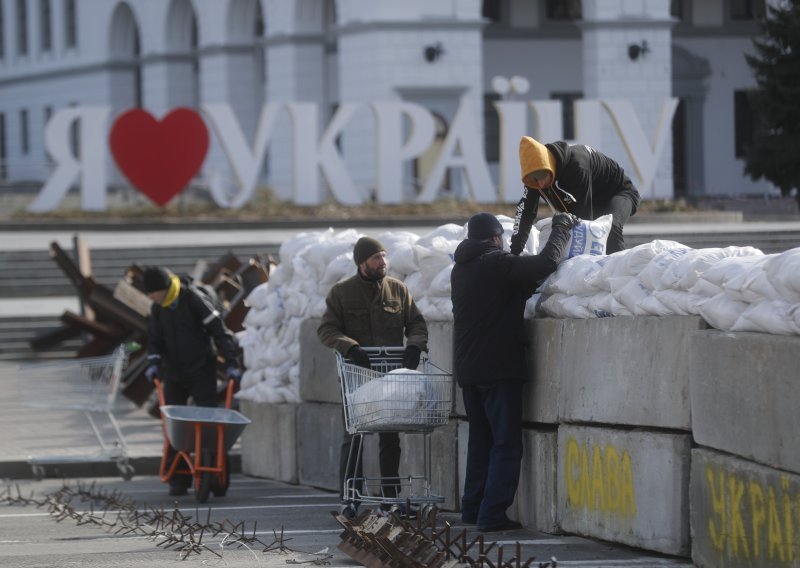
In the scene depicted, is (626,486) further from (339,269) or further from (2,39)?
(2,39)

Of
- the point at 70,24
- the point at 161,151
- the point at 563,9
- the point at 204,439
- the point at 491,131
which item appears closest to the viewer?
the point at 204,439

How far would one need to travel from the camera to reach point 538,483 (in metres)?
9.70

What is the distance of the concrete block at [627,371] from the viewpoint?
8.42 metres

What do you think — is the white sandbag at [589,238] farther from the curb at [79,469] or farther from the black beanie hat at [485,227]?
the curb at [79,469]

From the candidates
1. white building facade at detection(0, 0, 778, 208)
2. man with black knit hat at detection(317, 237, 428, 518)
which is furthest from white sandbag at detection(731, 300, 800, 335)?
white building facade at detection(0, 0, 778, 208)

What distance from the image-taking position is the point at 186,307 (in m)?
13.0

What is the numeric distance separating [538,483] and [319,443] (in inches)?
134

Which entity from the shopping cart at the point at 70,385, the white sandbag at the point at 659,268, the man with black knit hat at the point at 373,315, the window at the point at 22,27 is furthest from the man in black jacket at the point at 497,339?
the window at the point at 22,27

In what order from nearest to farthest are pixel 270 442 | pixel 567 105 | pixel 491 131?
pixel 270 442
pixel 491 131
pixel 567 105

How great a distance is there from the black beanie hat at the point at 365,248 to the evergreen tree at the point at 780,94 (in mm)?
26573

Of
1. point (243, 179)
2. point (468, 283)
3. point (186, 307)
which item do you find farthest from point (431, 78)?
point (468, 283)

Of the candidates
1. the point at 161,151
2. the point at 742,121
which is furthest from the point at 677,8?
the point at 161,151

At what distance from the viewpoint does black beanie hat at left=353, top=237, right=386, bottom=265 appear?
10336 mm

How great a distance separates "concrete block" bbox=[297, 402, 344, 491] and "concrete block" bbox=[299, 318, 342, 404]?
0.23 ft
